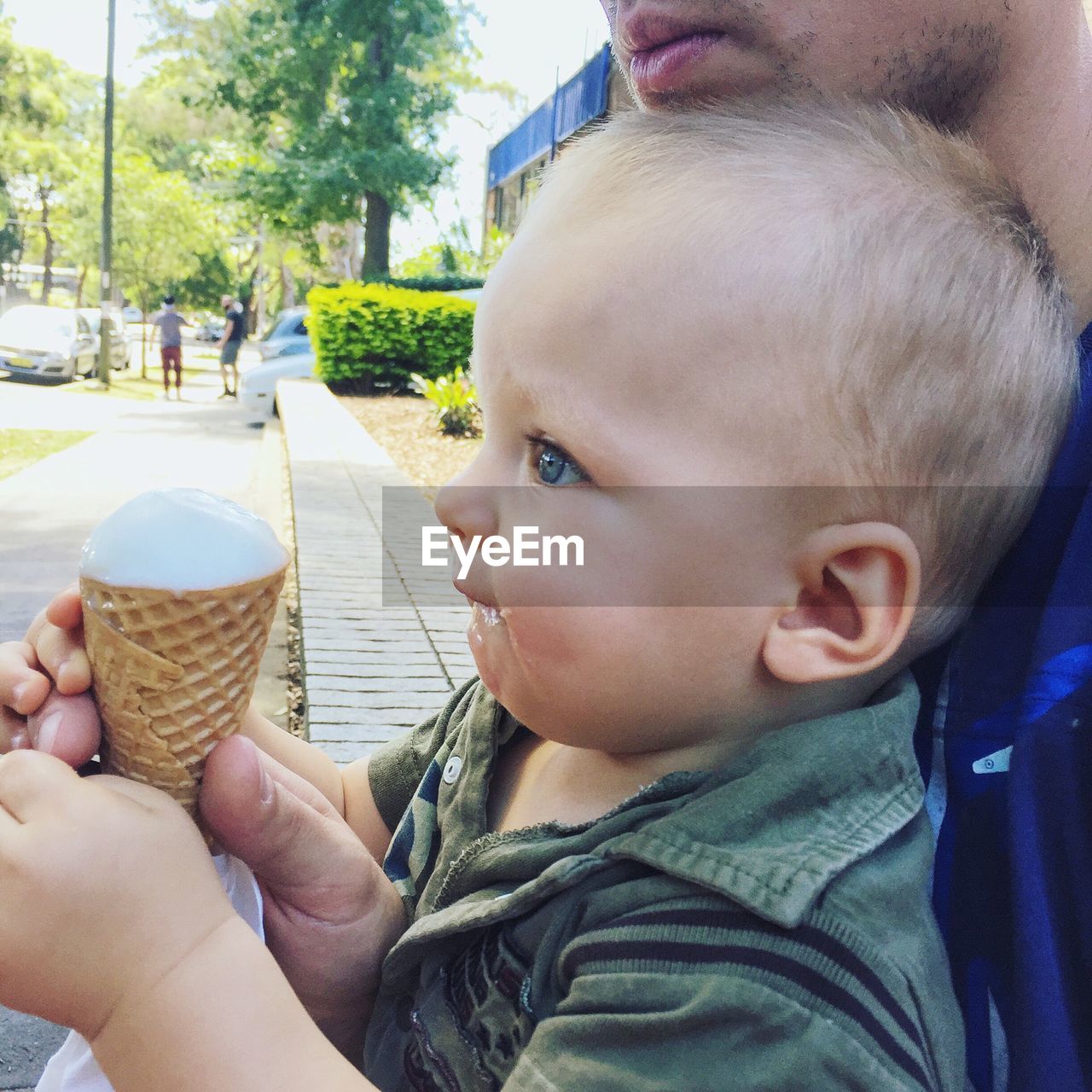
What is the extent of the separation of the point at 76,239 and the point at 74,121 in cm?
2260

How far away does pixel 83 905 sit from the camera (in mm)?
1093

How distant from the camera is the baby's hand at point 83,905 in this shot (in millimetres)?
1092

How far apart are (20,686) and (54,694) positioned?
0.04 metres

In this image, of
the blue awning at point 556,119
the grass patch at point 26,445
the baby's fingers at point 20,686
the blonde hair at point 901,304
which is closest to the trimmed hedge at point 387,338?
the blue awning at point 556,119

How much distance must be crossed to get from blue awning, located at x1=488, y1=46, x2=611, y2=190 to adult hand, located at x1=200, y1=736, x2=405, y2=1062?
245 inches

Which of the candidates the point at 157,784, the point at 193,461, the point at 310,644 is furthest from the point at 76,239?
the point at 157,784

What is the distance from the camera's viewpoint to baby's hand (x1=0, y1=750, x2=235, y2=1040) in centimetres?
109

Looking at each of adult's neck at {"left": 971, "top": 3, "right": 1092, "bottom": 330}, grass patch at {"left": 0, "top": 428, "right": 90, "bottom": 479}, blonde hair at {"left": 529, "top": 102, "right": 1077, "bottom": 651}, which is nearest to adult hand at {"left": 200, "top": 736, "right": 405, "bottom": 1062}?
blonde hair at {"left": 529, "top": 102, "right": 1077, "bottom": 651}

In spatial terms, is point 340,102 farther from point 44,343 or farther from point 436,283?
point 44,343

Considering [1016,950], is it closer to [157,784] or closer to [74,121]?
[157,784]

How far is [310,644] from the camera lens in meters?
4.27

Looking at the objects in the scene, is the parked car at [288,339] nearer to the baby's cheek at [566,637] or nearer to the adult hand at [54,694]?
the adult hand at [54,694]

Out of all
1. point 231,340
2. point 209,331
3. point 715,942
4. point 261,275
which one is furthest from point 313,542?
point 209,331

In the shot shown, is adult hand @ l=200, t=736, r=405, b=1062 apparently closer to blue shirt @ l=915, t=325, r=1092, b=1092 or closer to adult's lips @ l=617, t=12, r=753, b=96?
blue shirt @ l=915, t=325, r=1092, b=1092
